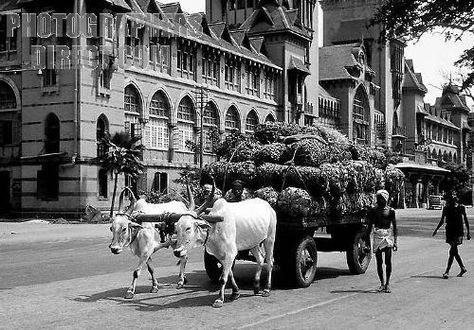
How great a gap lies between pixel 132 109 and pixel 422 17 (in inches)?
1136

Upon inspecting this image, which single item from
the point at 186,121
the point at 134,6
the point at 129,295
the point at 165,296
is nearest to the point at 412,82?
the point at 186,121

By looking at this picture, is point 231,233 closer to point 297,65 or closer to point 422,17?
point 422,17

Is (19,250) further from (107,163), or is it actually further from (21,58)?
(21,58)

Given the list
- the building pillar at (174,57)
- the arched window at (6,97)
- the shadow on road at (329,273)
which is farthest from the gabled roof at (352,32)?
the shadow on road at (329,273)

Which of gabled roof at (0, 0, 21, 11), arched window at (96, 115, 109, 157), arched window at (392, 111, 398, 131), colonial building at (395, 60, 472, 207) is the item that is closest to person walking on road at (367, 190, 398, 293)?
arched window at (96, 115, 109, 157)

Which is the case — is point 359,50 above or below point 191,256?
above

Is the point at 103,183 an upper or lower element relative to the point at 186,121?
lower

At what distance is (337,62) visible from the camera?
281 ft

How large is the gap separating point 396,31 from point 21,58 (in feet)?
96.4

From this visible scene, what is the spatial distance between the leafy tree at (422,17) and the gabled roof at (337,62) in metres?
61.2

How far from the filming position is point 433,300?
1152cm

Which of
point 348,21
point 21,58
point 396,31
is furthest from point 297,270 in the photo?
point 348,21

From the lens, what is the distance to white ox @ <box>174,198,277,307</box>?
1038 centimetres

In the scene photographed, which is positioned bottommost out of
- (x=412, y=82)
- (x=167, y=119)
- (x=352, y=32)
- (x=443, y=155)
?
(x=167, y=119)
